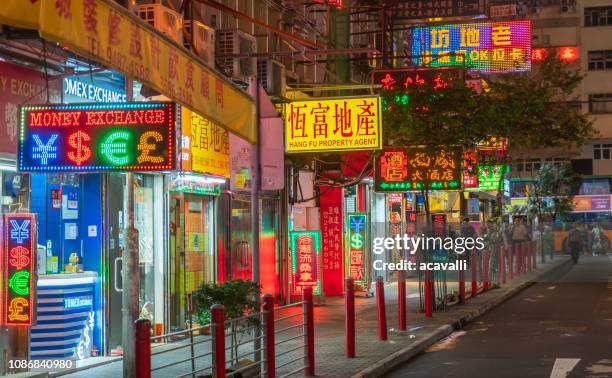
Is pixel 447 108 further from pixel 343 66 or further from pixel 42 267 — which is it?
pixel 42 267

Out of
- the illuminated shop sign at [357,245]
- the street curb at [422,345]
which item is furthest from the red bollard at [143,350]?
the illuminated shop sign at [357,245]

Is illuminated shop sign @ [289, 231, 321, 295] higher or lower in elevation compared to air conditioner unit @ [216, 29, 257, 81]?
lower

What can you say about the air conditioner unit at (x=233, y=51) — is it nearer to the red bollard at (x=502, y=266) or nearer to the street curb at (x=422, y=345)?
the street curb at (x=422, y=345)

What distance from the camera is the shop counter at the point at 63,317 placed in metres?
13.1

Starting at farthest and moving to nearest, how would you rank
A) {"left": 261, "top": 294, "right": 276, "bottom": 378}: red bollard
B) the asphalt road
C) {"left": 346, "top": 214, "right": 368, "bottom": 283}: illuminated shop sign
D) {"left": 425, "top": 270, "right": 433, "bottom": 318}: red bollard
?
{"left": 346, "top": 214, "right": 368, "bottom": 283}: illuminated shop sign < {"left": 425, "top": 270, "right": 433, "bottom": 318}: red bollard < the asphalt road < {"left": 261, "top": 294, "right": 276, "bottom": 378}: red bollard

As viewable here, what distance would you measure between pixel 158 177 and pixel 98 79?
2405 millimetres

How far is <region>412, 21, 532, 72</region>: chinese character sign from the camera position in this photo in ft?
109

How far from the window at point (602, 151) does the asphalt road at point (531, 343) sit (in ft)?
153

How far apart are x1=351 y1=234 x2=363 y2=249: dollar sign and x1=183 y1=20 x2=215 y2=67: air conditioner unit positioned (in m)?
9.05

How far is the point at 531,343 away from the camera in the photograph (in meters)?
16.0

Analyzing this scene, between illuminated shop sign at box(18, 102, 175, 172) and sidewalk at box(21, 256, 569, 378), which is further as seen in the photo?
sidewalk at box(21, 256, 569, 378)

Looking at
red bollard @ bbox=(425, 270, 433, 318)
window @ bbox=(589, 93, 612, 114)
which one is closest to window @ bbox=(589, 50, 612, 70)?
window @ bbox=(589, 93, 612, 114)

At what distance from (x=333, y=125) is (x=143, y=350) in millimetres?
9765

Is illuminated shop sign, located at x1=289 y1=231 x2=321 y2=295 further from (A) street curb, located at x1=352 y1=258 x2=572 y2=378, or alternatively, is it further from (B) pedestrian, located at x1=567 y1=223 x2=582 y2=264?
(B) pedestrian, located at x1=567 y1=223 x2=582 y2=264
